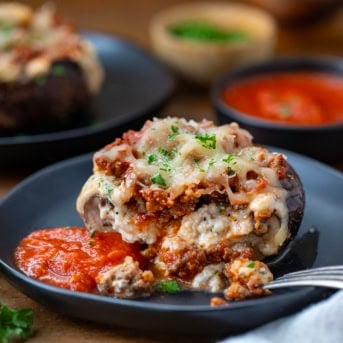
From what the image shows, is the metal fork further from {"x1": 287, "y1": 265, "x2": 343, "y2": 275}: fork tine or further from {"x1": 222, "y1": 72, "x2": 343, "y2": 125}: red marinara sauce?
{"x1": 222, "y1": 72, "x2": 343, "y2": 125}: red marinara sauce

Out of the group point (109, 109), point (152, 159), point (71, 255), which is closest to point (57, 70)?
point (109, 109)

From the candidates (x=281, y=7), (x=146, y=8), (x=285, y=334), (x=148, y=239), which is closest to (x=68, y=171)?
(x=148, y=239)

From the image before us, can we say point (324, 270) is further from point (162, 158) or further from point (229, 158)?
point (162, 158)

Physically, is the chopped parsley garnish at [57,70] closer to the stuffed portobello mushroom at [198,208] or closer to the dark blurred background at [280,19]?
the stuffed portobello mushroom at [198,208]

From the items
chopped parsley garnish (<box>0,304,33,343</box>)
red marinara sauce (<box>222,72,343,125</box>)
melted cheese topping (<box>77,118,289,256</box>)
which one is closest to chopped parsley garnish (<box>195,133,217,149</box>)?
melted cheese topping (<box>77,118,289,256</box>)

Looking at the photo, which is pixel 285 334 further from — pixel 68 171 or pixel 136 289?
A: pixel 68 171

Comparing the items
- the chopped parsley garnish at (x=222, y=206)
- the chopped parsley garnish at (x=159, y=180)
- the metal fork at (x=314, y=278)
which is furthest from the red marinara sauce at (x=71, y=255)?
the metal fork at (x=314, y=278)

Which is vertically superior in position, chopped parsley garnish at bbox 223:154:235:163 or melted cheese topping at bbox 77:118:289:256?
chopped parsley garnish at bbox 223:154:235:163
